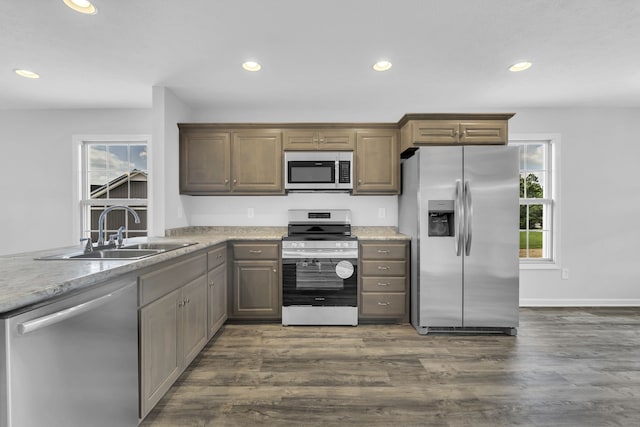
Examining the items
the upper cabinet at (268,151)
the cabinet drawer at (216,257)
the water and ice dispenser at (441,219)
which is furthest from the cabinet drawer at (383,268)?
the cabinet drawer at (216,257)

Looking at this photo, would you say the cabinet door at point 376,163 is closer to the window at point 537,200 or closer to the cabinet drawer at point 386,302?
the cabinet drawer at point 386,302

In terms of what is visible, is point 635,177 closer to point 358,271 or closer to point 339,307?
point 358,271

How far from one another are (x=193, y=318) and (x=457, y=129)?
311 cm

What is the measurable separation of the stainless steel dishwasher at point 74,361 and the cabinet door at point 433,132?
289 centimetres

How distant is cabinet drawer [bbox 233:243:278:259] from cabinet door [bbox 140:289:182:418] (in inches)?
48.5

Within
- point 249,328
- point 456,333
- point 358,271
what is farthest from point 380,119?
point 249,328

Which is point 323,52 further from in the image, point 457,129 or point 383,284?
point 383,284

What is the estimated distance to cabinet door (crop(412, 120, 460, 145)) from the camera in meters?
3.31

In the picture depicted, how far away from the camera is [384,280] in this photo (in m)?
3.40

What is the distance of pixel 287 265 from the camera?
3357mm

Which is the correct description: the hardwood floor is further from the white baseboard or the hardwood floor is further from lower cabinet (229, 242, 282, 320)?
the white baseboard

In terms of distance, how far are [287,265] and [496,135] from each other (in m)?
2.64

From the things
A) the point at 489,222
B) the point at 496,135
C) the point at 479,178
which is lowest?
the point at 489,222

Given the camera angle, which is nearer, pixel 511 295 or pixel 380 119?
pixel 511 295
